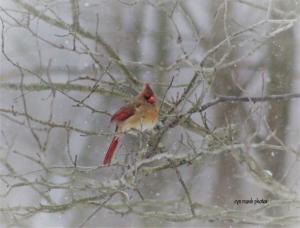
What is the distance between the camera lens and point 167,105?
13.1 ft

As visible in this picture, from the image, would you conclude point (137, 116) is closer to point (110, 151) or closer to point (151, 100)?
point (151, 100)

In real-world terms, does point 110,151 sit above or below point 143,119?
below

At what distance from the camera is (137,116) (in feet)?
11.5

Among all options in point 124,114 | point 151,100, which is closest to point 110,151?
point 124,114

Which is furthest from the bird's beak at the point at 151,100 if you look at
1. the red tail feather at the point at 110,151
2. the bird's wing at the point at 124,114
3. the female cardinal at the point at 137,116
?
the red tail feather at the point at 110,151

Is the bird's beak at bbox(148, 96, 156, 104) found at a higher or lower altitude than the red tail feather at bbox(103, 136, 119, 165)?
higher

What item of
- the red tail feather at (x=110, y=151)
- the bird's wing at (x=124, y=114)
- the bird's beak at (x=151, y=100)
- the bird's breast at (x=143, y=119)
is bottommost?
the red tail feather at (x=110, y=151)

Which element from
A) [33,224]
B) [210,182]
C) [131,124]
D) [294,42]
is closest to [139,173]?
[131,124]

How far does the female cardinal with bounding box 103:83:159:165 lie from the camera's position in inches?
136

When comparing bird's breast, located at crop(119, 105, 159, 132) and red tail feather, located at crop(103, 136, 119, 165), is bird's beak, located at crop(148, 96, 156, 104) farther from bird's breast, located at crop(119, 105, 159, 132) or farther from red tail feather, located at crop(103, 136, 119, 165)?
red tail feather, located at crop(103, 136, 119, 165)

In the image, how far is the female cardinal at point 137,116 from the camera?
3451 millimetres

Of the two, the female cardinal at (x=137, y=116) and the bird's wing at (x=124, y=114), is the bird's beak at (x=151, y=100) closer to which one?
the female cardinal at (x=137, y=116)

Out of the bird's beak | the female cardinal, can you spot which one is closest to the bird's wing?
the female cardinal

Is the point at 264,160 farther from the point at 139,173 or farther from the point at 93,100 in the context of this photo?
the point at 139,173
